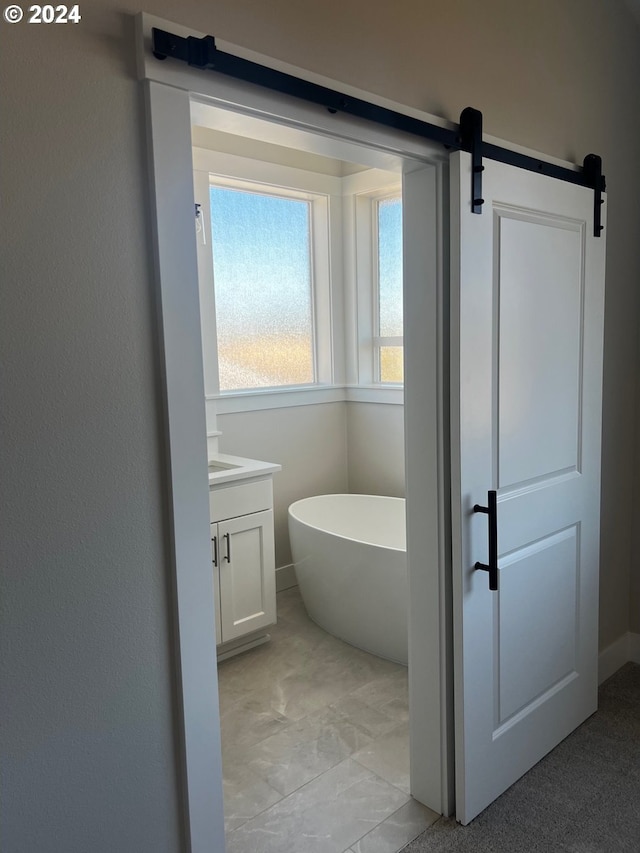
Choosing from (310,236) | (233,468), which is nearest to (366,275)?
(310,236)

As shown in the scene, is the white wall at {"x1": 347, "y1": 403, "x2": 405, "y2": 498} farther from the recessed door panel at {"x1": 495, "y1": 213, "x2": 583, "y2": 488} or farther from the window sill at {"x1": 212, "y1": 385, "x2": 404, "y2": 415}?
the recessed door panel at {"x1": 495, "y1": 213, "x2": 583, "y2": 488}

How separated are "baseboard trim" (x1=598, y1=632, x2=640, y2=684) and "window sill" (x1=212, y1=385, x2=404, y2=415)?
5.45ft

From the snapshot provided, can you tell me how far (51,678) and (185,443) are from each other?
0.48 meters

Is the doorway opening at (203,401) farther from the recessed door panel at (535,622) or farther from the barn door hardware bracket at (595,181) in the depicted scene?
the barn door hardware bracket at (595,181)

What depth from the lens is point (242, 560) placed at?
2896 millimetres

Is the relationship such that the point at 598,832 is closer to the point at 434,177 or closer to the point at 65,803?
the point at 65,803

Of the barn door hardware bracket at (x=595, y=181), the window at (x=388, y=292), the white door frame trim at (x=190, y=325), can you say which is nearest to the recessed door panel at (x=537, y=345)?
the barn door hardware bracket at (x=595, y=181)

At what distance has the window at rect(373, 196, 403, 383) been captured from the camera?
384 cm

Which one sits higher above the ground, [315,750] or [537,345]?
[537,345]

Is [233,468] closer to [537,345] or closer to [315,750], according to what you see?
[315,750]

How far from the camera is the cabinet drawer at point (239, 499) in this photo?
2.76 m

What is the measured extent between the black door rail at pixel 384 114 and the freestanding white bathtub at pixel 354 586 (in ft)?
5.10

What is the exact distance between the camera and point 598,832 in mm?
1871

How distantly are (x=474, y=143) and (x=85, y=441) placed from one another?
131cm
